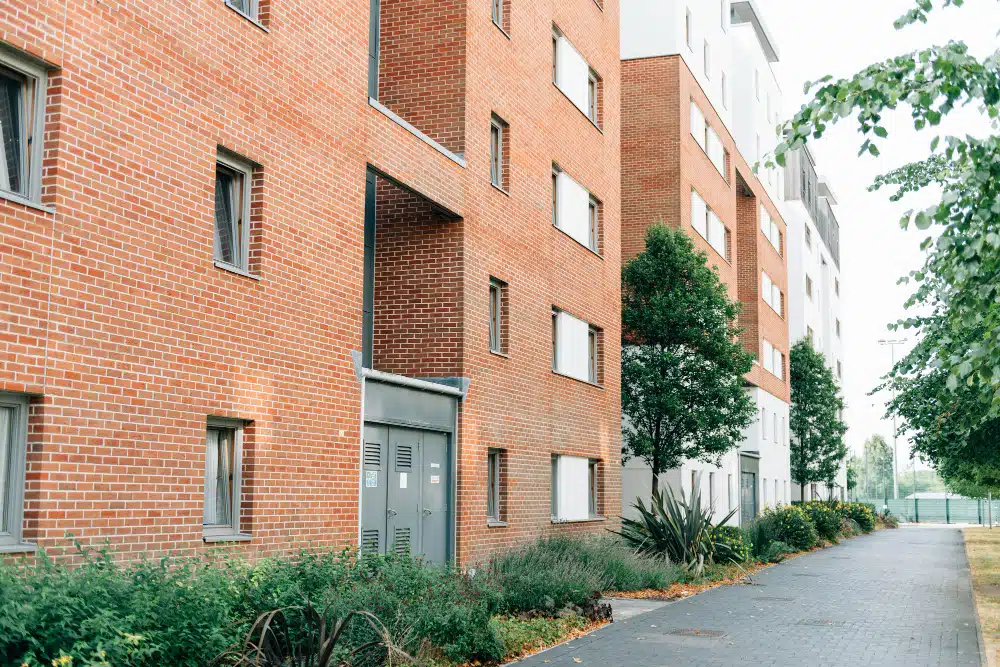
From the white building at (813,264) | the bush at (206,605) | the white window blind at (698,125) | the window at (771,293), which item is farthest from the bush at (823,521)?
the bush at (206,605)

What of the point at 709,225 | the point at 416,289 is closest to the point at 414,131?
the point at 416,289

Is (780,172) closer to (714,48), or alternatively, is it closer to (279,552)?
(714,48)

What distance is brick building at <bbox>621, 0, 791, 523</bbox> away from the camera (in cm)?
3077

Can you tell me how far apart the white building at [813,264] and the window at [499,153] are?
3259cm

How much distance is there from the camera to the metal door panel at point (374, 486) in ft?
48.7

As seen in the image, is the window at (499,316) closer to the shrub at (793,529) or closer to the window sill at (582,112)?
the window sill at (582,112)

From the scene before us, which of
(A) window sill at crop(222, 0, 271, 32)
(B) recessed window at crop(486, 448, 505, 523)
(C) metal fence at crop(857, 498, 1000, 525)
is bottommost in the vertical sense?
(C) metal fence at crop(857, 498, 1000, 525)

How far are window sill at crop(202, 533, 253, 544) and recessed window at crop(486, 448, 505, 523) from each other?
23.9 feet

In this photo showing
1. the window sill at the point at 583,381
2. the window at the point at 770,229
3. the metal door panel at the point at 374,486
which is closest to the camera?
the metal door panel at the point at 374,486

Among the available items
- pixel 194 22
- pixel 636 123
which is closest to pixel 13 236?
pixel 194 22

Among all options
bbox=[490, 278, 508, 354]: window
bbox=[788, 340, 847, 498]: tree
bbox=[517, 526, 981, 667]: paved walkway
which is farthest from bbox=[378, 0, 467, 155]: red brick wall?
bbox=[788, 340, 847, 498]: tree

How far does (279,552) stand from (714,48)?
28.4 metres

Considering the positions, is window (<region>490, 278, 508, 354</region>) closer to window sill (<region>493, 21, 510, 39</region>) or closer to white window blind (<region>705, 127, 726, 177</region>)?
window sill (<region>493, 21, 510, 39</region>)

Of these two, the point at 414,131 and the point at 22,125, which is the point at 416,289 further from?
the point at 22,125
